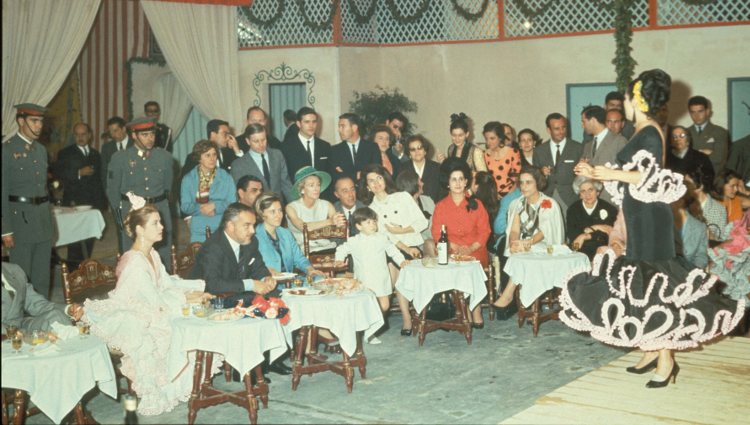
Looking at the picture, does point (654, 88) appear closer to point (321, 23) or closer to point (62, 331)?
point (62, 331)

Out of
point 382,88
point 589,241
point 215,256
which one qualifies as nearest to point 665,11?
point 382,88

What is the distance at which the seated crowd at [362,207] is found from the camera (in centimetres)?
560

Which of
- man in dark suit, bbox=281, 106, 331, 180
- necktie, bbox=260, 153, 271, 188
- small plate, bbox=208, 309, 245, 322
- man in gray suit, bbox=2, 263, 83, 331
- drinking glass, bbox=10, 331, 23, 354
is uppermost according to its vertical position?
man in dark suit, bbox=281, 106, 331, 180

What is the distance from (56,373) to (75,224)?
15.2 ft

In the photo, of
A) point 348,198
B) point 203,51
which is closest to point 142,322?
point 348,198

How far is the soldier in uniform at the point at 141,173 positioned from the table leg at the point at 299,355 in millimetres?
2444

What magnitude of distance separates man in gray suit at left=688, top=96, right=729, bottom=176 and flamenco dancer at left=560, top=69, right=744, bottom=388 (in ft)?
14.7

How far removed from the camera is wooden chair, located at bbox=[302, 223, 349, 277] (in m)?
7.08

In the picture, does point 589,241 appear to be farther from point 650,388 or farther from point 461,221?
point 650,388

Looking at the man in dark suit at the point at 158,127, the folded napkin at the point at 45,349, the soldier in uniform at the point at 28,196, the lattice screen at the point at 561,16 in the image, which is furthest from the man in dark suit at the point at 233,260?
the lattice screen at the point at 561,16

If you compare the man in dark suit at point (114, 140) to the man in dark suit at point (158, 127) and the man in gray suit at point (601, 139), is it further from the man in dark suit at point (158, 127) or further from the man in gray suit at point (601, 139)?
the man in gray suit at point (601, 139)

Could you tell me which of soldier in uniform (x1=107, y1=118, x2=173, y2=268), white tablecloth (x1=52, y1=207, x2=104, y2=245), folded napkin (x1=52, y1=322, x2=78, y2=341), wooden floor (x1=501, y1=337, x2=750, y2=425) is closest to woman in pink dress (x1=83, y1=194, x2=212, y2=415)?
folded napkin (x1=52, y1=322, x2=78, y2=341)

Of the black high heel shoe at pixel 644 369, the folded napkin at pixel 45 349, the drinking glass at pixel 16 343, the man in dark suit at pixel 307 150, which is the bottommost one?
the black high heel shoe at pixel 644 369

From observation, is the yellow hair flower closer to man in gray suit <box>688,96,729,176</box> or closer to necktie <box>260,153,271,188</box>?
necktie <box>260,153,271,188</box>
